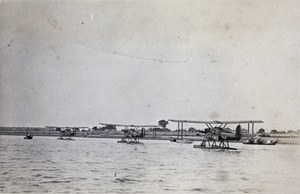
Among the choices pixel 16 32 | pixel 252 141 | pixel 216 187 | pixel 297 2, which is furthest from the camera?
pixel 252 141

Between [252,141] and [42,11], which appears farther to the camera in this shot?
[252,141]

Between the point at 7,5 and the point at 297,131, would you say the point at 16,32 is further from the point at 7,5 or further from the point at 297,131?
the point at 297,131

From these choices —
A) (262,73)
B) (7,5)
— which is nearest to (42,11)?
(7,5)

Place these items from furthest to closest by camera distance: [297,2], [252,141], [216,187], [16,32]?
[252,141] → [16,32] → [216,187] → [297,2]

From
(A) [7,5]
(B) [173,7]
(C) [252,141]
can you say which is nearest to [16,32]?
(A) [7,5]

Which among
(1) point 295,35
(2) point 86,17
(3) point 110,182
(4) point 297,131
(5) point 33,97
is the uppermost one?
(2) point 86,17

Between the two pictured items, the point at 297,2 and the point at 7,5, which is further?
the point at 7,5

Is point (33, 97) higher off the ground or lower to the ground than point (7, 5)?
lower

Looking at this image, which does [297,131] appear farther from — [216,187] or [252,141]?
[252,141]

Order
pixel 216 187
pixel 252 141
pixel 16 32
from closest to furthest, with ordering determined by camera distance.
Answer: pixel 216 187, pixel 16 32, pixel 252 141
